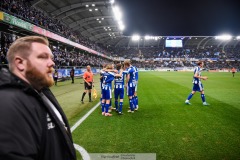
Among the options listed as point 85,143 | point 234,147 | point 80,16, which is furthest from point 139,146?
point 80,16

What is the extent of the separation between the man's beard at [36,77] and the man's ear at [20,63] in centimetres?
3

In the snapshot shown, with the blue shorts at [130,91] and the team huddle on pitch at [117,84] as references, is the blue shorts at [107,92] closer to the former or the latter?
the team huddle on pitch at [117,84]

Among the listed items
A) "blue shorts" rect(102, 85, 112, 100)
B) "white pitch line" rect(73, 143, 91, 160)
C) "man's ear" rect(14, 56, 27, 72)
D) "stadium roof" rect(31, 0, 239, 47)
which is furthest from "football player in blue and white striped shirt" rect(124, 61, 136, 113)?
"stadium roof" rect(31, 0, 239, 47)

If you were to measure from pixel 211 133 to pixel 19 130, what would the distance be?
6077 mm

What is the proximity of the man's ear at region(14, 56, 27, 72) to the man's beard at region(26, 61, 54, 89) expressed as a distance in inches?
1.3

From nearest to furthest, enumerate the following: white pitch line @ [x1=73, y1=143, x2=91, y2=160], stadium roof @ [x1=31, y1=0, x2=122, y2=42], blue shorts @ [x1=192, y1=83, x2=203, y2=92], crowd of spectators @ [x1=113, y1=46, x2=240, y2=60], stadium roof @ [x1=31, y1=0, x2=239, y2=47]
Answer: white pitch line @ [x1=73, y1=143, x2=91, y2=160] → blue shorts @ [x1=192, y1=83, x2=203, y2=92] → stadium roof @ [x1=31, y1=0, x2=122, y2=42] → stadium roof @ [x1=31, y1=0, x2=239, y2=47] → crowd of spectators @ [x1=113, y1=46, x2=240, y2=60]

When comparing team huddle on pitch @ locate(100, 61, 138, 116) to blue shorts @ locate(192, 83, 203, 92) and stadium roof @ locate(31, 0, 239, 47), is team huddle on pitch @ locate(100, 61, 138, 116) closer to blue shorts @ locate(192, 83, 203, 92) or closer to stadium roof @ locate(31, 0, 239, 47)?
blue shorts @ locate(192, 83, 203, 92)

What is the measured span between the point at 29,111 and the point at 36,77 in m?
0.36

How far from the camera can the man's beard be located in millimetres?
1609

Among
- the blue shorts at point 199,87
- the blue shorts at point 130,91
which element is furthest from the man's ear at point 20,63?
the blue shorts at point 199,87

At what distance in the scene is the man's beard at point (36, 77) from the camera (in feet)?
5.28

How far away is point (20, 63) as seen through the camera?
1597 mm

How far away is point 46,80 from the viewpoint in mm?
1691

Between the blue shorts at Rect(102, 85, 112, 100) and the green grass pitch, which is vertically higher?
the blue shorts at Rect(102, 85, 112, 100)
